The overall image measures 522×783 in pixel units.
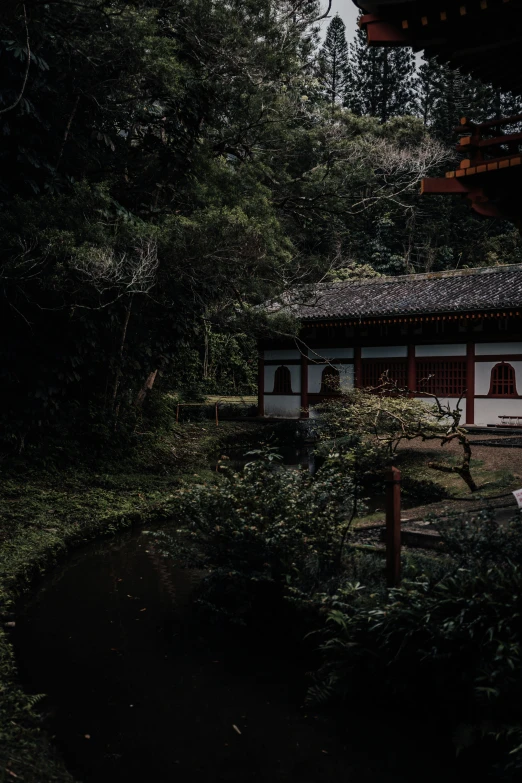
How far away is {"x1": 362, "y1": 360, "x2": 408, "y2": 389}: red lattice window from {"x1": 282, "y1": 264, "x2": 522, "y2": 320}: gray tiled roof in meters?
2.01

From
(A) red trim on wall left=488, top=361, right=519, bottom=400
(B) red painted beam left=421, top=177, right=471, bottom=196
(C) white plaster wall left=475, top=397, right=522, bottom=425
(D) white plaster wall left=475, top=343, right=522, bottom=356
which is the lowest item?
(C) white plaster wall left=475, top=397, right=522, bottom=425

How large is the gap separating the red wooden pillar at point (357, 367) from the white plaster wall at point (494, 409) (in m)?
4.16

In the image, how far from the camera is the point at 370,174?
75.8 feet

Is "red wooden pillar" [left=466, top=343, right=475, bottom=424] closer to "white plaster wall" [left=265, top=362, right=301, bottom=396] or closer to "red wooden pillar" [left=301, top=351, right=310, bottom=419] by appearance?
"red wooden pillar" [left=301, top=351, right=310, bottom=419]

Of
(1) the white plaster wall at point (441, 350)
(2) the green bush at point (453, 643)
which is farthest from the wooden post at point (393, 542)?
(1) the white plaster wall at point (441, 350)

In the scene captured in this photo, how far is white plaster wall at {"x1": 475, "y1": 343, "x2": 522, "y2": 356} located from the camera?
2012cm

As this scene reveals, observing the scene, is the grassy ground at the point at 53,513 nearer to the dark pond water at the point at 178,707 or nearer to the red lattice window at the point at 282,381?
the dark pond water at the point at 178,707

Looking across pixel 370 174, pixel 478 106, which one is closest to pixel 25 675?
pixel 370 174

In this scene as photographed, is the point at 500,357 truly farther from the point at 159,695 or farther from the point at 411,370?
the point at 159,695

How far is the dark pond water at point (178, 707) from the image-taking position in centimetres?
449

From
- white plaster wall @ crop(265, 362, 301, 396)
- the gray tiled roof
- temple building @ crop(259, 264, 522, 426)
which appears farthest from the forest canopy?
white plaster wall @ crop(265, 362, 301, 396)

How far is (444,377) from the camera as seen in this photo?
21.6 m

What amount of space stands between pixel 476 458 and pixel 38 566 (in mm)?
10282

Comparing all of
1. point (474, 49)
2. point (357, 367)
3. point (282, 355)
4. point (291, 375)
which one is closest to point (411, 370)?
point (357, 367)
